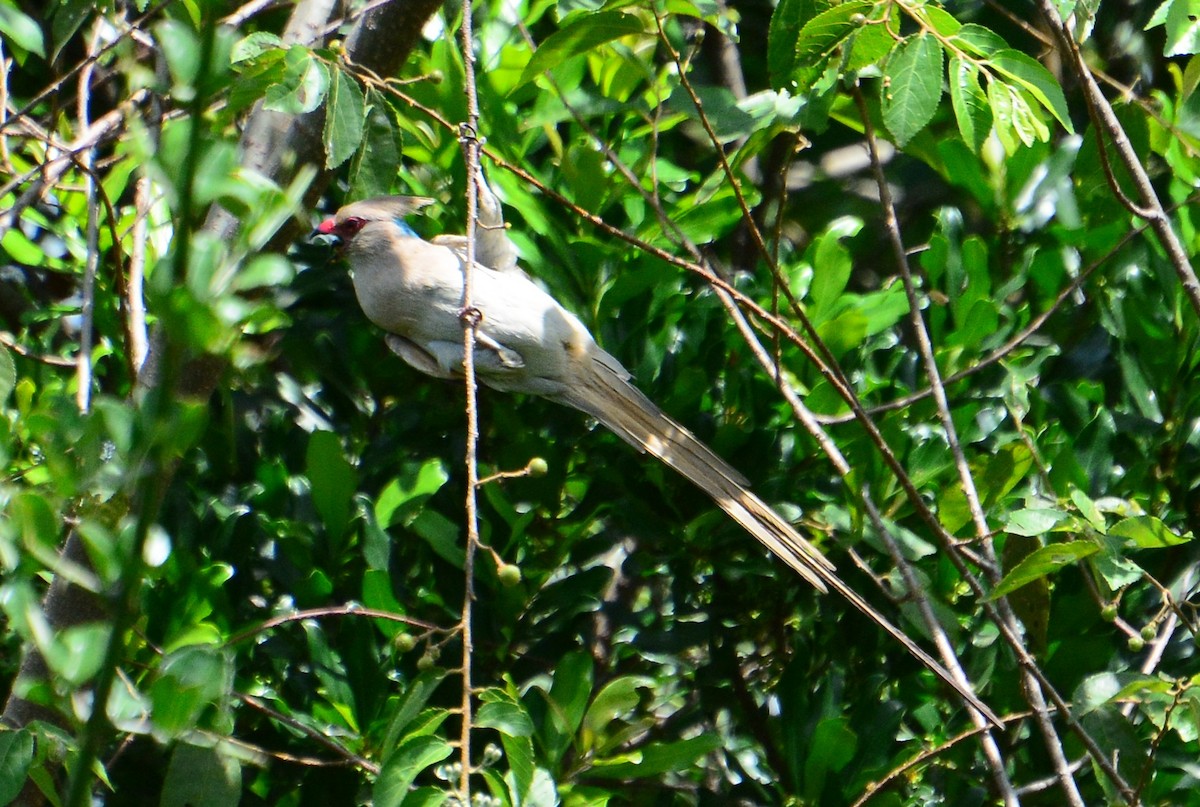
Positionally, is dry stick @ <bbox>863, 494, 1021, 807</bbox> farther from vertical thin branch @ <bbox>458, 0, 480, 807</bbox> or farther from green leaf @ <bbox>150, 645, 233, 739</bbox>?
green leaf @ <bbox>150, 645, 233, 739</bbox>

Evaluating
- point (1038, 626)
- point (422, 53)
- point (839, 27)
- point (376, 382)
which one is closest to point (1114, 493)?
point (1038, 626)

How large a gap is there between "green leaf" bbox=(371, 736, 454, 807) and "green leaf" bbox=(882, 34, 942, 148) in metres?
1.27

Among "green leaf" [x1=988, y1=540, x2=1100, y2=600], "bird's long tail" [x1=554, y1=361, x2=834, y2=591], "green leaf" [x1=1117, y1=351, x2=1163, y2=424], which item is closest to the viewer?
"green leaf" [x1=988, y1=540, x2=1100, y2=600]

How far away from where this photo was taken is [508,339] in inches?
142

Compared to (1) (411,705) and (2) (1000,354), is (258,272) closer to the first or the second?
(1) (411,705)

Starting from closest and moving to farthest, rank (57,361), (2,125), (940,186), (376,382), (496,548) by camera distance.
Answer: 1. (2,125)
2. (496,548)
3. (57,361)
4. (376,382)
5. (940,186)

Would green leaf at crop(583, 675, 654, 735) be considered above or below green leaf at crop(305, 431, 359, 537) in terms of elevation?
below

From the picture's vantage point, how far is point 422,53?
349cm

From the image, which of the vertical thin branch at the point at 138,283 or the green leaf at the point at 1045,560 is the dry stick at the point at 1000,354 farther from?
the vertical thin branch at the point at 138,283

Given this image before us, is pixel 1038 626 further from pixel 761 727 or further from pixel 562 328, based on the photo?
pixel 562 328

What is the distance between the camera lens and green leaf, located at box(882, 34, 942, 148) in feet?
7.36

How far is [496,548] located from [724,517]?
1.65ft

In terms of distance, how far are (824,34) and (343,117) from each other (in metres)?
0.88

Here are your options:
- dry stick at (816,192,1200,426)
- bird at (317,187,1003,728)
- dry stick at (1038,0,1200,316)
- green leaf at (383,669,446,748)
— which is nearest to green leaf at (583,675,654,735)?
green leaf at (383,669,446,748)
